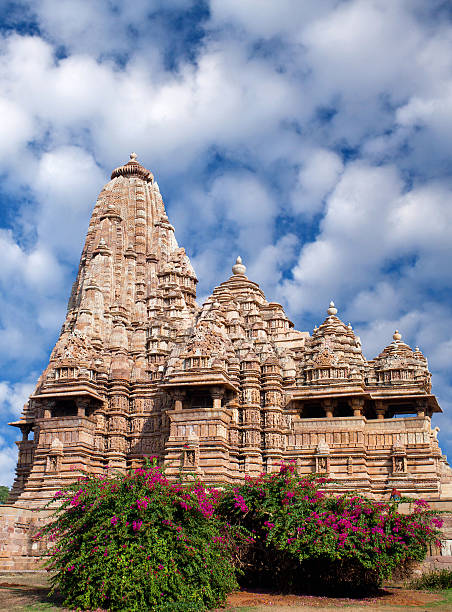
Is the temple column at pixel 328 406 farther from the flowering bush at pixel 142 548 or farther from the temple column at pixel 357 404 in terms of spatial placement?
the flowering bush at pixel 142 548

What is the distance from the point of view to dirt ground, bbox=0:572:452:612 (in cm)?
1697

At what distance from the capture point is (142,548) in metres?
16.7

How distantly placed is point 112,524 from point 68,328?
27616mm

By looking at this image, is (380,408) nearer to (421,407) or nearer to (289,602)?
(421,407)

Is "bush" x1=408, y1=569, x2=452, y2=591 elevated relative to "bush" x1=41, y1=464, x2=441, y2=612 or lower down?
lower down

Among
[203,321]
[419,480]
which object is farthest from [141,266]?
[419,480]

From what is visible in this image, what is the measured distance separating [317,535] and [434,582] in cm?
415

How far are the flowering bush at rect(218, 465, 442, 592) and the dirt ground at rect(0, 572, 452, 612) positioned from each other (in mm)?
727

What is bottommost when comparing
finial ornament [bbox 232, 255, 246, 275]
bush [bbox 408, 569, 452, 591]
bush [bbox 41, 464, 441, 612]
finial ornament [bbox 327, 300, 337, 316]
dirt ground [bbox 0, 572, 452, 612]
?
dirt ground [bbox 0, 572, 452, 612]

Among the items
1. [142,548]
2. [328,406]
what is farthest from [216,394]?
[142,548]

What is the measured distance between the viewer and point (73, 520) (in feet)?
61.2

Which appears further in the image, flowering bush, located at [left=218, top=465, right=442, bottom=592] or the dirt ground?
flowering bush, located at [left=218, top=465, right=442, bottom=592]

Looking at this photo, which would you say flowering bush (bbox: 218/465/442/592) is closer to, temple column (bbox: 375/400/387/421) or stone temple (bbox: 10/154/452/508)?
stone temple (bbox: 10/154/452/508)

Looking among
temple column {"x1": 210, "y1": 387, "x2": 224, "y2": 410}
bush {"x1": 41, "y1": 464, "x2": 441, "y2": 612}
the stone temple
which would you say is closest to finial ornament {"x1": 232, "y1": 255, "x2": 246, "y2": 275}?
the stone temple
